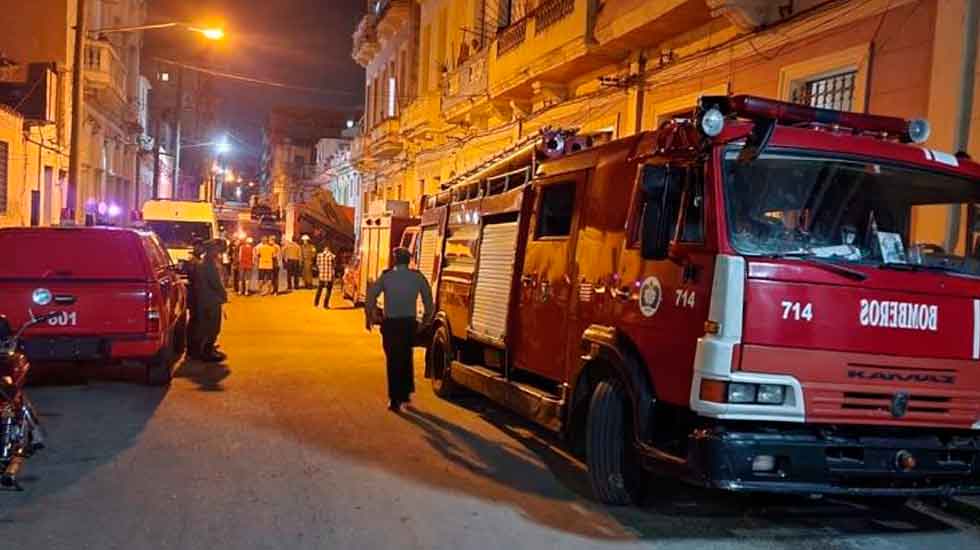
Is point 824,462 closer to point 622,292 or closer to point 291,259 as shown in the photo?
point 622,292

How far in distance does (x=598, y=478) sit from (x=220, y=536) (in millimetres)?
2571

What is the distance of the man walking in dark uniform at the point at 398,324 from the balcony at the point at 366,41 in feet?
92.0

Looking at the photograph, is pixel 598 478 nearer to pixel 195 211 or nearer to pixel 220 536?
pixel 220 536

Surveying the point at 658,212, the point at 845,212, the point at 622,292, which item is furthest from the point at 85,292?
the point at 845,212

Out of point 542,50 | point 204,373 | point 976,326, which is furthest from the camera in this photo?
point 542,50

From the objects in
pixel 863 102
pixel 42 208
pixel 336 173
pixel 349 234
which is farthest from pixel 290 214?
pixel 863 102

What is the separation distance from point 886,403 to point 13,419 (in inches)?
218

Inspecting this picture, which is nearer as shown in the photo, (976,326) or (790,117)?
(976,326)

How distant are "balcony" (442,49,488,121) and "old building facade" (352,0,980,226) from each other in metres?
0.05

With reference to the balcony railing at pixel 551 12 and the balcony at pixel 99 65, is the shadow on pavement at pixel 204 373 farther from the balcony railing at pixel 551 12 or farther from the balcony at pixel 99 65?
the balcony at pixel 99 65

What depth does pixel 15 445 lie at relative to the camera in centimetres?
609

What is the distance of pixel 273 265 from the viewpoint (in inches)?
1089

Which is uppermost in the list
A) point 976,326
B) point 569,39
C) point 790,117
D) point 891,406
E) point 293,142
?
point 293,142

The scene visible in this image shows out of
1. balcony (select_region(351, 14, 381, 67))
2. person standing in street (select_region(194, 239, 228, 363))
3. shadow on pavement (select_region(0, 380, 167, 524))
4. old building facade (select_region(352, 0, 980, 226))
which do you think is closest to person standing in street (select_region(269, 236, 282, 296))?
old building facade (select_region(352, 0, 980, 226))
